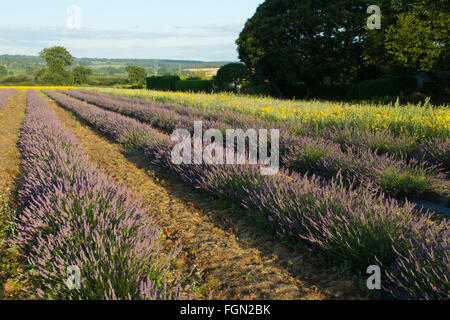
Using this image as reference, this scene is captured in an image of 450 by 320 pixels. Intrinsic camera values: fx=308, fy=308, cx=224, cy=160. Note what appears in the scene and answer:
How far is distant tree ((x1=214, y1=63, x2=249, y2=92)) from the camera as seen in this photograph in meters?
26.6

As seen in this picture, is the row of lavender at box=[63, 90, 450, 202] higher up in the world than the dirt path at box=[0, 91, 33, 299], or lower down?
higher up

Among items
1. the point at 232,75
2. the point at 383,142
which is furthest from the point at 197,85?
the point at 383,142

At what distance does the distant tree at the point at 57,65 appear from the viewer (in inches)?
2842

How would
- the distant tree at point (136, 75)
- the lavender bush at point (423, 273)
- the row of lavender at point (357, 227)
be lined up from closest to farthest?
the lavender bush at point (423, 273) → the row of lavender at point (357, 227) → the distant tree at point (136, 75)

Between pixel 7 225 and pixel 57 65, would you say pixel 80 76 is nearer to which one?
pixel 57 65

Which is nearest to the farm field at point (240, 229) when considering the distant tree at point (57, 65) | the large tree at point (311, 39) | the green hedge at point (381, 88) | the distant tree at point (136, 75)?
the green hedge at point (381, 88)

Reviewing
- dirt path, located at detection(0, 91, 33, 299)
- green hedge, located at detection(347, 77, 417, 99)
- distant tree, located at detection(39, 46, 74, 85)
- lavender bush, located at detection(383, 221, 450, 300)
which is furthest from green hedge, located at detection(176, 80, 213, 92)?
distant tree, located at detection(39, 46, 74, 85)

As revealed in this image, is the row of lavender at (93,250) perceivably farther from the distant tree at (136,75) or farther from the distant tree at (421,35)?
the distant tree at (136,75)

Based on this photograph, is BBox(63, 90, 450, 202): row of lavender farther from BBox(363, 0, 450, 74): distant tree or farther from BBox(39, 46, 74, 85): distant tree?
BBox(39, 46, 74, 85): distant tree

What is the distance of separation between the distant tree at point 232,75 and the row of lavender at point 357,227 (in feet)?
78.5

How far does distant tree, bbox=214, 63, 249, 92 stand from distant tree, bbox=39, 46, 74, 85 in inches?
2351

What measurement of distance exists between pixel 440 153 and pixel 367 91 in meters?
15.0
